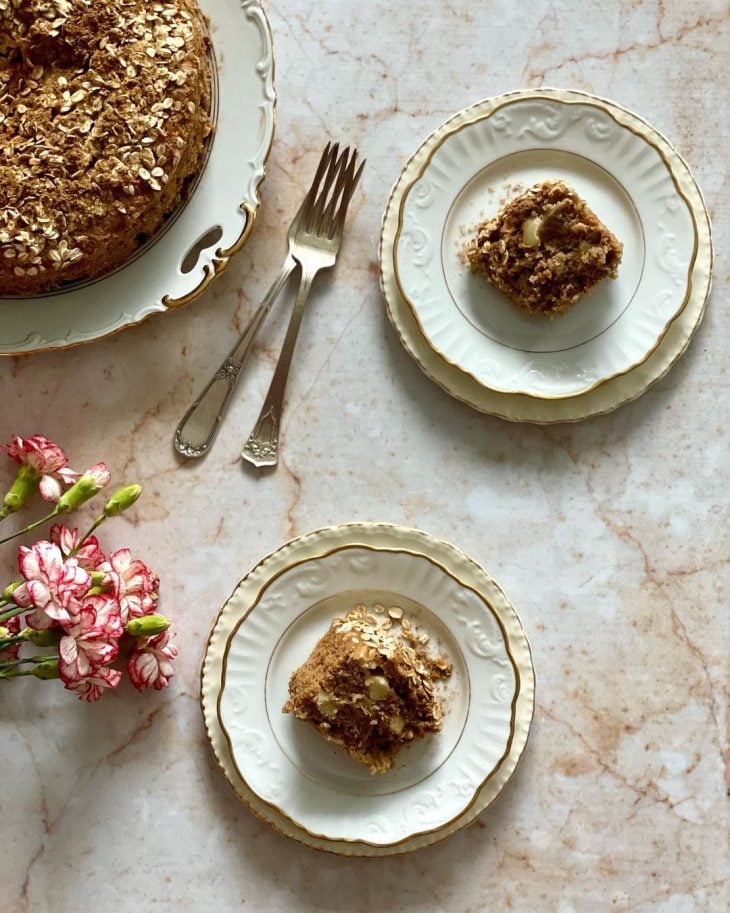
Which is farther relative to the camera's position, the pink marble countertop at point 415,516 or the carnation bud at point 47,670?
the pink marble countertop at point 415,516

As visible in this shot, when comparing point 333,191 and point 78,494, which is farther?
point 333,191

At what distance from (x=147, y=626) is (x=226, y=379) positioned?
A: 41cm

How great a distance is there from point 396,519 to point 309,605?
20cm

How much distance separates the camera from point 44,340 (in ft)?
4.54

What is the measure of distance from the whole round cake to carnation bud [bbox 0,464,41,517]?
300 mm

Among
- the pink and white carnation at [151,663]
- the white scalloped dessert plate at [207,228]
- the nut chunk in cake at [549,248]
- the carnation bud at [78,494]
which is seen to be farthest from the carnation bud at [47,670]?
the nut chunk in cake at [549,248]

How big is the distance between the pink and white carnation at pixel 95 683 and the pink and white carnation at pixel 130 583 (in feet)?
0.25

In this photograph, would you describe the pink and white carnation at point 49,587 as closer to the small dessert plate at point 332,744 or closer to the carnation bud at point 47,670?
the carnation bud at point 47,670

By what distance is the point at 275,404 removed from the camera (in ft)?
4.83

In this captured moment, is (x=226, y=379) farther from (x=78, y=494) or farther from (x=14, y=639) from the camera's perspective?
(x=14, y=639)

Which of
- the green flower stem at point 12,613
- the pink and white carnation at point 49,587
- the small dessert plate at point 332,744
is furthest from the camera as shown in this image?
the small dessert plate at point 332,744

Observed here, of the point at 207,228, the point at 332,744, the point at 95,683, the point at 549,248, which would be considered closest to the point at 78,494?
the point at 95,683

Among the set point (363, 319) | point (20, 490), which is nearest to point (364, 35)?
point (363, 319)

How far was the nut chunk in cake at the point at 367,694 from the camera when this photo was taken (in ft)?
4.39
